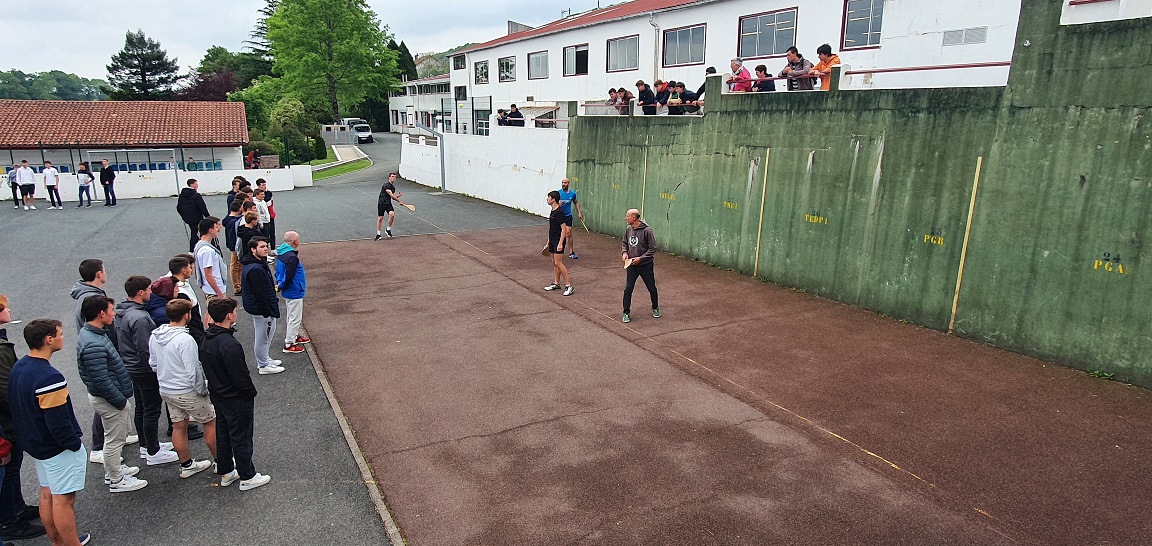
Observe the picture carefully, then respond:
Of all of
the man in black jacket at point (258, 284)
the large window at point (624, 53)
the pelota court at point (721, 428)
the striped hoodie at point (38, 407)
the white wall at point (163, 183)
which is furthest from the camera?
the white wall at point (163, 183)

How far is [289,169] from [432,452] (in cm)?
2675

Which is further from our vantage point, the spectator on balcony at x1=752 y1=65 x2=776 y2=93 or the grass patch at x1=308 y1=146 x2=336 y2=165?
the grass patch at x1=308 y1=146 x2=336 y2=165

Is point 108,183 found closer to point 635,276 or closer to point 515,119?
point 515,119

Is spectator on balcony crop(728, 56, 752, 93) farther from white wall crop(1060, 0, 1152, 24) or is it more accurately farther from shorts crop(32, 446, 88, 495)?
shorts crop(32, 446, 88, 495)

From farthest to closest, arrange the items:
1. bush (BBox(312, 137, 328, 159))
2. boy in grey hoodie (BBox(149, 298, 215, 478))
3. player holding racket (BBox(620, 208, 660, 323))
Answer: bush (BBox(312, 137, 328, 159)), player holding racket (BBox(620, 208, 660, 323)), boy in grey hoodie (BBox(149, 298, 215, 478))

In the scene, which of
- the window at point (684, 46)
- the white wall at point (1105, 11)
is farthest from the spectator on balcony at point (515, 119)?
the white wall at point (1105, 11)

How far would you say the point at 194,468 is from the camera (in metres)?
5.53

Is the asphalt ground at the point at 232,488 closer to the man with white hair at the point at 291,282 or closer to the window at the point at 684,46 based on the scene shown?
the man with white hair at the point at 291,282

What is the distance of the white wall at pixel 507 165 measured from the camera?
20.3m

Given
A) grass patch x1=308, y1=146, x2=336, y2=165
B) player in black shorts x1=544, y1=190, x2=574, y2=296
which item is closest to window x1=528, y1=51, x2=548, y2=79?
grass patch x1=308, y1=146, x2=336, y2=165

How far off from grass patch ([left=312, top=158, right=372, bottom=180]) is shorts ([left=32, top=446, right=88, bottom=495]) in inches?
1257

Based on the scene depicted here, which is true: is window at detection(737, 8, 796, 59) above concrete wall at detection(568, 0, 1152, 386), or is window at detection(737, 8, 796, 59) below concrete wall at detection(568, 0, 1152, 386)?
above

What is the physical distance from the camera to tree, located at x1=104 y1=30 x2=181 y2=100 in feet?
195

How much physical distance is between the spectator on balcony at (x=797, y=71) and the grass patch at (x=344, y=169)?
1121 inches
